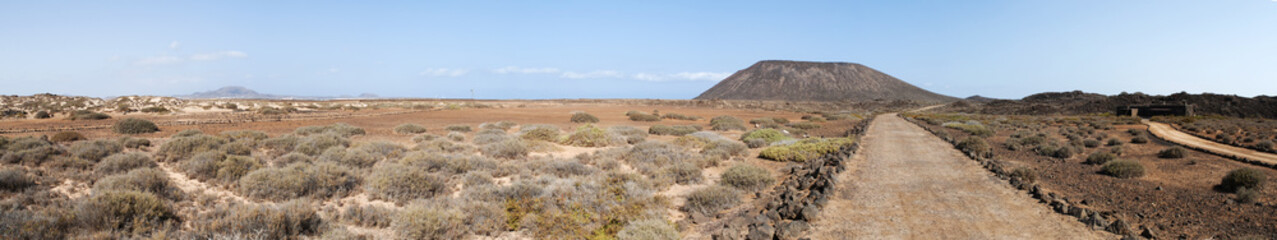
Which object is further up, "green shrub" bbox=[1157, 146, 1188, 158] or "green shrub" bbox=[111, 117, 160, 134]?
"green shrub" bbox=[111, 117, 160, 134]

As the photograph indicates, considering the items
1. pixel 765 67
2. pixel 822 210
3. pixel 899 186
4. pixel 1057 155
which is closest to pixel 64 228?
pixel 822 210

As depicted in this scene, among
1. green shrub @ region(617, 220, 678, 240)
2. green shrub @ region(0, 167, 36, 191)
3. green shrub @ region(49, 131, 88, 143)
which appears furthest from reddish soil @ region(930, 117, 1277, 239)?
green shrub @ region(49, 131, 88, 143)

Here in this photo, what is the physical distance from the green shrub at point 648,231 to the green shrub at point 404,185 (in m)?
3.90

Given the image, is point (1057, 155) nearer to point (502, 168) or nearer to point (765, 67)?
point (502, 168)

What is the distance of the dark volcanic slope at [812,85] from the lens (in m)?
154

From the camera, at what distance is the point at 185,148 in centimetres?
1088

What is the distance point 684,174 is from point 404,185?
5529 millimetres

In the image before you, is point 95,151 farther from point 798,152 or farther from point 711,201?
point 798,152

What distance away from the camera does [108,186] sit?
737 centimetres

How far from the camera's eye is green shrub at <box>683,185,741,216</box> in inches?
309

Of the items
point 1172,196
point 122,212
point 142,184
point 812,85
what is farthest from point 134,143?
point 812,85

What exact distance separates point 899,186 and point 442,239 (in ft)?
27.3

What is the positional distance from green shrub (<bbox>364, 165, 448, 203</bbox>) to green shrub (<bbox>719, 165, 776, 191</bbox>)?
5473 mm

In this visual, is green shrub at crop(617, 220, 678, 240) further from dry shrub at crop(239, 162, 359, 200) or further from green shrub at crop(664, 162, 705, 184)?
dry shrub at crop(239, 162, 359, 200)
